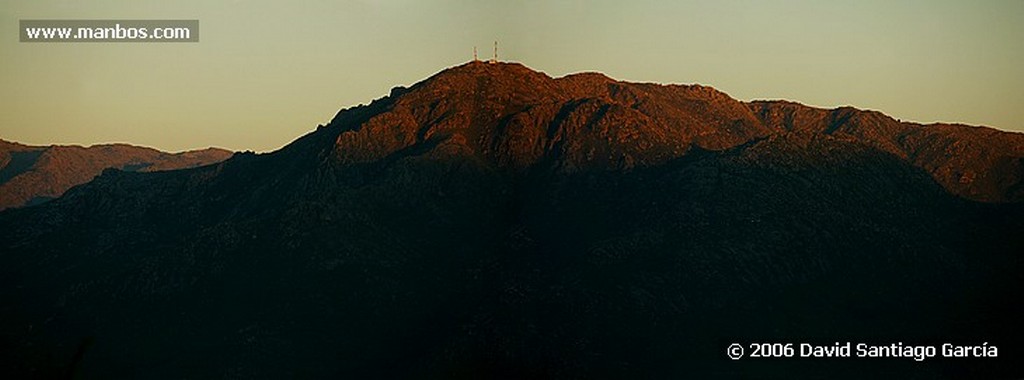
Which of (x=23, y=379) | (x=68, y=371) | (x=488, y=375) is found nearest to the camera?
(x=68, y=371)

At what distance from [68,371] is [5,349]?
188315 millimetres

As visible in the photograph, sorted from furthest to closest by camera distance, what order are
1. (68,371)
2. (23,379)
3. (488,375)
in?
1. (488,375)
2. (23,379)
3. (68,371)

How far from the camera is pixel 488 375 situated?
185m

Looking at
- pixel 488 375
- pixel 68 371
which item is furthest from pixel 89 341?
pixel 488 375

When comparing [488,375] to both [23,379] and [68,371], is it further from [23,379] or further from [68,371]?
[68,371]

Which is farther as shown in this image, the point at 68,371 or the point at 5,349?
the point at 5,349

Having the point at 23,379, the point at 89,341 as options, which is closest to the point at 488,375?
the point at 23,379

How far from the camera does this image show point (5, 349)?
191750 millimetres

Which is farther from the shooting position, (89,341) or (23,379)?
(23,379)

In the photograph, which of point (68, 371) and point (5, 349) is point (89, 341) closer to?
point (68, 371)

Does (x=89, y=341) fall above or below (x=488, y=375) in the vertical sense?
above

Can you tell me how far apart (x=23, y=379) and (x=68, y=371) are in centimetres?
15111

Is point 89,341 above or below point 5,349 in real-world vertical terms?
above

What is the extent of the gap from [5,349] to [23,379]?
37458mm
